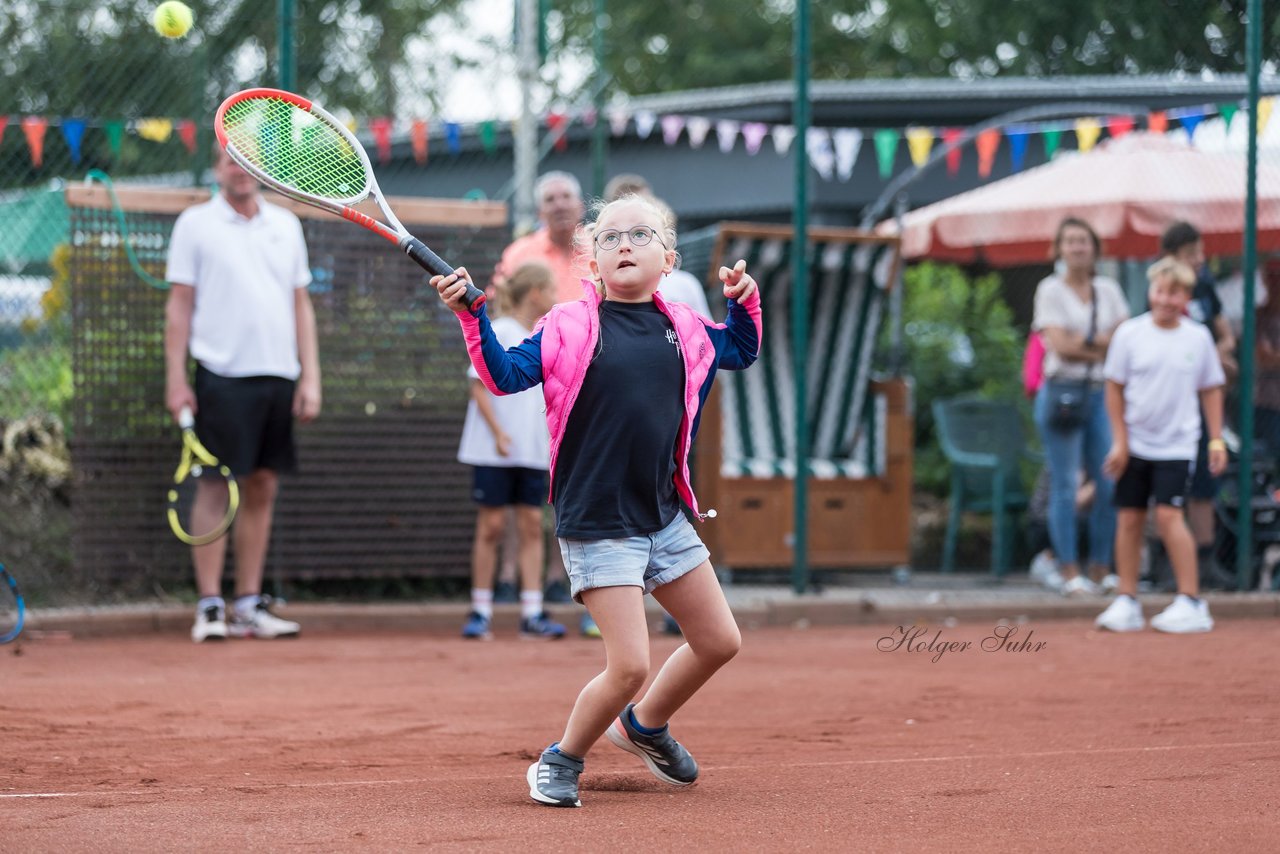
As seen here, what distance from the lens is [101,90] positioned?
334 inches

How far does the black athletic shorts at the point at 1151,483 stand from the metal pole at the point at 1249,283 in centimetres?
107

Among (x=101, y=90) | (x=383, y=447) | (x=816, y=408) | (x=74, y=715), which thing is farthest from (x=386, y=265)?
(x=74, y=715)

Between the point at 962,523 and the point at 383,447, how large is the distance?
447cm

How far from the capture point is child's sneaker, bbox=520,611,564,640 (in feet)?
26.4

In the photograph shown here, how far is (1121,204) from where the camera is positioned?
10188 mm

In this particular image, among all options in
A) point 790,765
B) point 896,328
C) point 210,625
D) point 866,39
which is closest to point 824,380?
point 896,328

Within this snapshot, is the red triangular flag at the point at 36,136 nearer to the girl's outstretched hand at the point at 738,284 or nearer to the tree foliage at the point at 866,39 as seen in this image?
the girl's outstretched hand at the point at 738,284

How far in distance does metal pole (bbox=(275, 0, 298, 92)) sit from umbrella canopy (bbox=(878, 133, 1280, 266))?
4.13 meters

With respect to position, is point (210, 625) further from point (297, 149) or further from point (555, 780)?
point (555, 780)

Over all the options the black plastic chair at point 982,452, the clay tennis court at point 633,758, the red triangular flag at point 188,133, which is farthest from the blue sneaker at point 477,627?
the black plastic chair at point 982,452

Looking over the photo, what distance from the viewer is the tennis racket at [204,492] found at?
24.9 ft

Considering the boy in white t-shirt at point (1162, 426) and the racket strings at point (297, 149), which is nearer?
the racket strings at point (297, 149)
